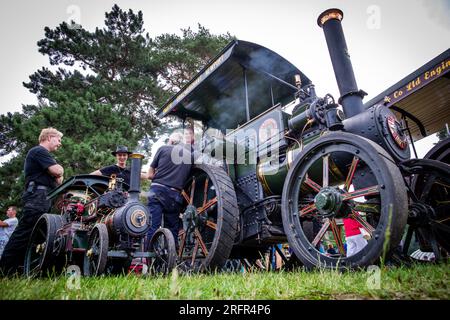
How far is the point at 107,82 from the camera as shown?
42.1ft

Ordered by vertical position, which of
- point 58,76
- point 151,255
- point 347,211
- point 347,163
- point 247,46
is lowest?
point 151,255

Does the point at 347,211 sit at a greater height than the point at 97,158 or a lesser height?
lesser

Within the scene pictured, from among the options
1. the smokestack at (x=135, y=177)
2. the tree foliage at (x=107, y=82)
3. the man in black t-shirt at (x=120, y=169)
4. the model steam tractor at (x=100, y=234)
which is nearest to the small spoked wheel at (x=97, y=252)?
the model steam tractor at (x=100, y=234)

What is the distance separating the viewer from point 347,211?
89.0 inches

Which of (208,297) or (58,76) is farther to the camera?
(58,76)

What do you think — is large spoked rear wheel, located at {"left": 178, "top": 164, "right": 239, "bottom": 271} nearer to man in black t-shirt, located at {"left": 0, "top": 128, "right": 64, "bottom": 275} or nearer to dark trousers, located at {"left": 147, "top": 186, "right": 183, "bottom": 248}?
dark trousers, located at {"left": 147, "top": 186, "right": 183, "bottom": 248}

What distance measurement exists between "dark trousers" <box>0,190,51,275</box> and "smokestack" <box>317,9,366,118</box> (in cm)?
371

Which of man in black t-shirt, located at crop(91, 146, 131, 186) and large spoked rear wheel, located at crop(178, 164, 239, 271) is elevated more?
man in black t-shirt, located at crop(91, 146, 131, 186)

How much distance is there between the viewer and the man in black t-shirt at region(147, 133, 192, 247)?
12.4 feet

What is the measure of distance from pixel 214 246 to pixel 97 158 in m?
7.09

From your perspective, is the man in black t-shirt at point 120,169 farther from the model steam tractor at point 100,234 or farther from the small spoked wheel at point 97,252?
the small spoked wheel at point 97,252

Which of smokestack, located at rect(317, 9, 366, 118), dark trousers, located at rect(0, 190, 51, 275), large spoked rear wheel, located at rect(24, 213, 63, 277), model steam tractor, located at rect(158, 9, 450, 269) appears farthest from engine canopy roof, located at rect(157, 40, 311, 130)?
large spoked rear wheel, located at rect(24, 213, 63, 277)
